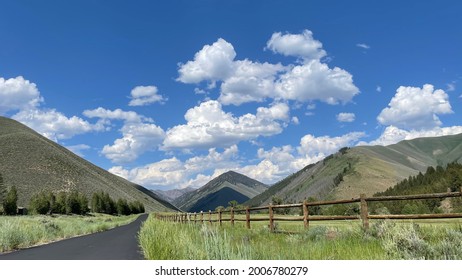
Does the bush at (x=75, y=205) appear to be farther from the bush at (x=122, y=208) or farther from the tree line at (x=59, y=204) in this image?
the bush at (x=122, y=208)

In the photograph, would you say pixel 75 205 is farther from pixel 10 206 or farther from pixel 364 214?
pixel 364 214

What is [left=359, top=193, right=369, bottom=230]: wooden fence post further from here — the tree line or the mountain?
the mountain

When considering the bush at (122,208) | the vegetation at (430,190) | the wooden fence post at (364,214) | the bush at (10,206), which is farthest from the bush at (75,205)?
the wooden fence post at (364,214)

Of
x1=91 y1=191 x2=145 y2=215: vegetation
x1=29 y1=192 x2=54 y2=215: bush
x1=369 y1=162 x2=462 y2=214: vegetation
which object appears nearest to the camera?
x1=369 y1=162 x2=462 y2=214: vegetation

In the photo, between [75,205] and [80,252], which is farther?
[75,205]

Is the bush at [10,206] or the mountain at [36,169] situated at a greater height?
the mountain at [36,169]

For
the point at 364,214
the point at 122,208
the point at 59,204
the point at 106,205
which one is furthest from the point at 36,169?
the point at 364,214

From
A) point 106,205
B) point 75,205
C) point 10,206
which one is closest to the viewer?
point 10,206

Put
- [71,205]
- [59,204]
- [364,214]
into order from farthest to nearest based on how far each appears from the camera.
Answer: [71,205], [59,204], [364,214]

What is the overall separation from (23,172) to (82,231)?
138m

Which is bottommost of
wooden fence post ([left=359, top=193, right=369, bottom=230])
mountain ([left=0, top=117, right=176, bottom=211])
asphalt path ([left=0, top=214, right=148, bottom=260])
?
asphalt path ([left=0, top=214, right=148, bottom=260])

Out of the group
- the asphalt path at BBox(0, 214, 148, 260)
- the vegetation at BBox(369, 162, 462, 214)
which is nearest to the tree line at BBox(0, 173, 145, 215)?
the vegetation at BBox(369, 162, 462, 214)
